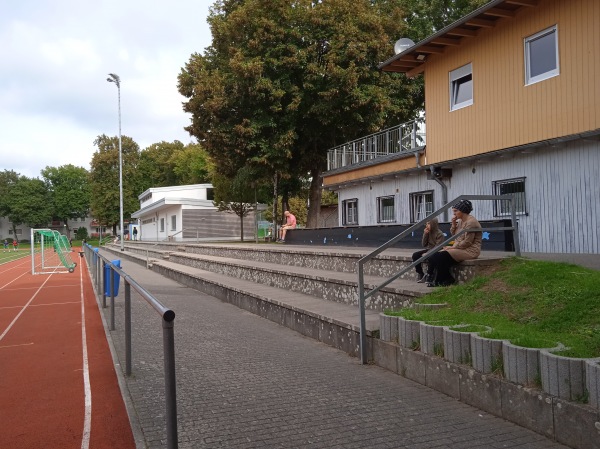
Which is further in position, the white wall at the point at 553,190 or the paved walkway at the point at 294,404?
the white wall at the point at 553,190

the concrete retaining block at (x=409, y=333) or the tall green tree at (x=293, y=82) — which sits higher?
the tall green tree at (x=293, y=82)

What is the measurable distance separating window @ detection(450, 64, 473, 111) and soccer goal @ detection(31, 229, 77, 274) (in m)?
18.8

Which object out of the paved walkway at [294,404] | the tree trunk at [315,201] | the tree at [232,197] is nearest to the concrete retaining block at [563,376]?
the paved walkway at [294,404]

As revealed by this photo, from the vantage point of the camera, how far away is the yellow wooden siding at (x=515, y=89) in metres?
11.1

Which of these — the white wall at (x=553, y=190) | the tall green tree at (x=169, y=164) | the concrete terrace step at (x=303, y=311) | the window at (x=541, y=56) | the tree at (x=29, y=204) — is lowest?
the concrete terrace step at (x=303, y=311)

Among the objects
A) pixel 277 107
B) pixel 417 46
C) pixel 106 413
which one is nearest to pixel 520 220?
pixel 417 46

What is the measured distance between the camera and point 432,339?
17.2 ft

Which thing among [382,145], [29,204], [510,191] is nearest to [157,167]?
[29,204]

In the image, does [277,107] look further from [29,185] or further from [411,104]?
[29,185]

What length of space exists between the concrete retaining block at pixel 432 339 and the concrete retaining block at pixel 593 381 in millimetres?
1607

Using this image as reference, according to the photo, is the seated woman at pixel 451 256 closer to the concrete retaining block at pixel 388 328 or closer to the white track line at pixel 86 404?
the concrete retaining block at pixel 388 328

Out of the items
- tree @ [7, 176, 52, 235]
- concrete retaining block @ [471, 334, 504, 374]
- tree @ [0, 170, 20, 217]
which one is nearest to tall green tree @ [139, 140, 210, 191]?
tree @ [7, 176, 52, 235]

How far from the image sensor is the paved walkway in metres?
4.12

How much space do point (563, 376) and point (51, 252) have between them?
35.3 meters
